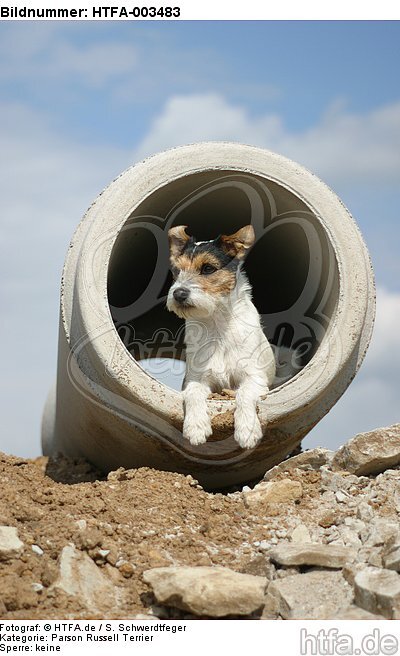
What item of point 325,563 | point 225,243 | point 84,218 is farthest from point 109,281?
point 325,563

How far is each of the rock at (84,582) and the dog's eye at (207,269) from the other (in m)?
3.09

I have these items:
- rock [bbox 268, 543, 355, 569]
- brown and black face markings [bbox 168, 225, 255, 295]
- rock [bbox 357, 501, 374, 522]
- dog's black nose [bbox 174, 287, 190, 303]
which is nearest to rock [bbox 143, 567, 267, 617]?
rock [bbox 268, 543, 355, 569]

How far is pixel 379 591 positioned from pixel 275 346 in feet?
15.8

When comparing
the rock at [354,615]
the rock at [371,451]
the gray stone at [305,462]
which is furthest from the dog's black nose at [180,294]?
the rock at [354,615]

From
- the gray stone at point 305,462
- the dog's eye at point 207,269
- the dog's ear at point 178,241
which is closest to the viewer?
the gray stone at point 305,462

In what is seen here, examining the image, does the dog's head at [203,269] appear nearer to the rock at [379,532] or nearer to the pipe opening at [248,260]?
the pipe opening at [248,260]

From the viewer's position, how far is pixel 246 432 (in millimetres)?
7234

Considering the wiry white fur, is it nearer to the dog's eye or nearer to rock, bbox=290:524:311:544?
the dog's eye

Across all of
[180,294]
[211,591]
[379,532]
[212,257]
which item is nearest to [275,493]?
[379,532]

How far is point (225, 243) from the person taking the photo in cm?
793

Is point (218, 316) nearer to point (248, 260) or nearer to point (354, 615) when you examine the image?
point (248, 260)

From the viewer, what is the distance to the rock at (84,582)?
17.5 ft

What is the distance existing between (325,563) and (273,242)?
4692 mm

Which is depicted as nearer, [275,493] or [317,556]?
[317,556]
